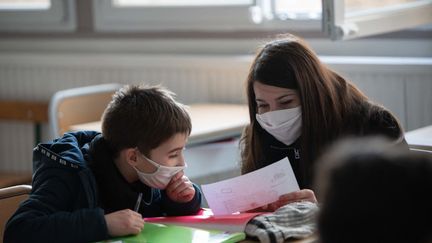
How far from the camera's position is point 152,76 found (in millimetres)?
4336

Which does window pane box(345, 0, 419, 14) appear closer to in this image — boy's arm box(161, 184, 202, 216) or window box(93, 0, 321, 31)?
window box(93, 0, 321, 31)

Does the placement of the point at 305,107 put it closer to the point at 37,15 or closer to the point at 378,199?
the point at 378,199

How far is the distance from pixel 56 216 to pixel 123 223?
149 mm

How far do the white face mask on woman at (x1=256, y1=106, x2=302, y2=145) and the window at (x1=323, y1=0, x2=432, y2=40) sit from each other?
2.67 feet

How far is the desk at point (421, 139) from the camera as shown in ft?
8.48

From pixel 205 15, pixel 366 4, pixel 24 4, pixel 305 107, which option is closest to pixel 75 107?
pixel 205 15

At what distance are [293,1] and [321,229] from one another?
3.49 m

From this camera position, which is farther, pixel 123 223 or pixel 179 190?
pixel 179 190

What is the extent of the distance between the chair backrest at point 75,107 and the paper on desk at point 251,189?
1997mm

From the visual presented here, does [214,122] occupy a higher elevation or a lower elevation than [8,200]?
lower

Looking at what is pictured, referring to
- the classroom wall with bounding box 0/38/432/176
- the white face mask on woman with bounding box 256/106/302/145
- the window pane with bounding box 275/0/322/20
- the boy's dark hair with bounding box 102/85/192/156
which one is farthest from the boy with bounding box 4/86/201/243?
the window pane with bounding box 275/0/322/20

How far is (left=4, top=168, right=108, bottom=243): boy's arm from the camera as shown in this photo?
5.70 ft

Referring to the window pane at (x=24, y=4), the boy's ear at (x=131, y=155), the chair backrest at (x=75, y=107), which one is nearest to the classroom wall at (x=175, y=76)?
the window pane at (x=24, y=4)

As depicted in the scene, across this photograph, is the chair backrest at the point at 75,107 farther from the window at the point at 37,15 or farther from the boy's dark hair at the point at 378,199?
the boy's dark hair at the point at 378,199
